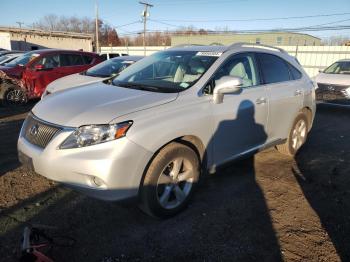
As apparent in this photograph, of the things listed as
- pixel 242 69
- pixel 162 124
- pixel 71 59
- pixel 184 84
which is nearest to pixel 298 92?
pixel 242 69

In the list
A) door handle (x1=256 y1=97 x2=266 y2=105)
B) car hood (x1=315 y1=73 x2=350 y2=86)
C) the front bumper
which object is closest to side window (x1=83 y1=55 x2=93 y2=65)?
car hood (x1=315 y1=73 x2=350 y2=86)

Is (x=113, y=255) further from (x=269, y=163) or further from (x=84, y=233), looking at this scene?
(x=269, y=163)

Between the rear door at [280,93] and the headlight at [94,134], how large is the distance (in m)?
2.43

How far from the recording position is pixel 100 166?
9.24 feet

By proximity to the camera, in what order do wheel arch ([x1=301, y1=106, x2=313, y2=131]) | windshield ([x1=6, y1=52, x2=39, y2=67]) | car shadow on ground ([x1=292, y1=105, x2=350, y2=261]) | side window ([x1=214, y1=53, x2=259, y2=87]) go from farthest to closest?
windshield ([x1=6, y1=52, x2=39, y2=67]), wheel arch ([x1=301, y1=106, x2=313, y2=131]), side window ([x1=214, y1=53, x2=259, y2=87]), car shadow on ground ([x1=292, y1=105, x2=350, y2=261])

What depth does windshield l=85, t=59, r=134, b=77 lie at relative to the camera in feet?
27.6

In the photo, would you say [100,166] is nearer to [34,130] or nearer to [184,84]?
[34,130]

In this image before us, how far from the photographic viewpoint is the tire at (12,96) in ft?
30.0

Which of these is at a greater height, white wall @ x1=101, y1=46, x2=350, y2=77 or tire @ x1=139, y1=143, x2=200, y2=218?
white wall @ x1=101, y1=46, x2=350, y2=77

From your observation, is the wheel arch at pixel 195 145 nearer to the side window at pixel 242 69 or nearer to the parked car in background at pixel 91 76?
the side window at pixel 242 69

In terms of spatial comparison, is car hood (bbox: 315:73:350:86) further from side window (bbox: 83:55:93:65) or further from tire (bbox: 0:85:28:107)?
tire (bbox: 0:85:28:107)

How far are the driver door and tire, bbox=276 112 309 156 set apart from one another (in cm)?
93

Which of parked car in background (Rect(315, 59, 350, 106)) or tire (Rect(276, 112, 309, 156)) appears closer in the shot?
tire (Rect(276, 112, 309, 156))

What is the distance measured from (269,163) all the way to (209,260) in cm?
275
